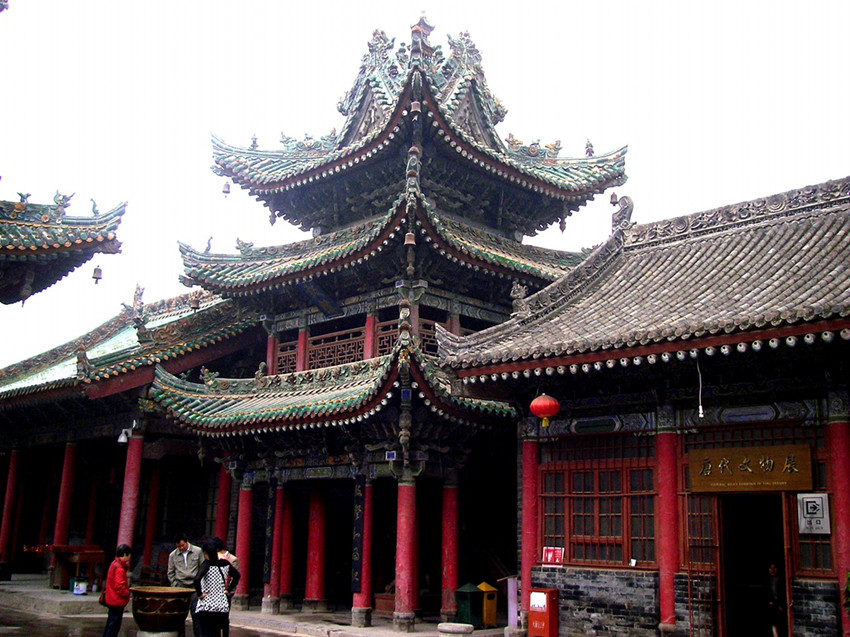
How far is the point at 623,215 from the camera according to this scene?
18.7 metres

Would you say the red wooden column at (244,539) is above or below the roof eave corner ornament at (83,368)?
below

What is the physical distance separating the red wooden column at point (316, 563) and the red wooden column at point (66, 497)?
7.92 m

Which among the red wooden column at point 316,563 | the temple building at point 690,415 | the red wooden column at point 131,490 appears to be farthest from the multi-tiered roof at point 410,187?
the red wooden column at point 316,563

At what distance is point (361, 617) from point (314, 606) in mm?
2199

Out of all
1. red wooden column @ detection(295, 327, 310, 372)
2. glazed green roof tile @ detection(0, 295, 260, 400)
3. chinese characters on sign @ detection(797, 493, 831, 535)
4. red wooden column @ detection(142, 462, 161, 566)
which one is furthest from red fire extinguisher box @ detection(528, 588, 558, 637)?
red wooden column @ detection(142, 462, 161, 566)

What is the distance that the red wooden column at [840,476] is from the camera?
483 inches

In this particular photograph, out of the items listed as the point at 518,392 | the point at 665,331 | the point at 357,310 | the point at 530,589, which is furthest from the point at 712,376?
the point at 357,310

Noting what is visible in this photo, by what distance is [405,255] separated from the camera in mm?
18922

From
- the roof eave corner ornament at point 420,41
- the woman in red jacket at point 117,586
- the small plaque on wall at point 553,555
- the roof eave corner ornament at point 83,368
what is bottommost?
the woman in red jacket at point 117,586

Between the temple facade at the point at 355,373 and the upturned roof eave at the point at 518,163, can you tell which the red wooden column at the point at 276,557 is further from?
the upturned roof eave at the point at 518,163

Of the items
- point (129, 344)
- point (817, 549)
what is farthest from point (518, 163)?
point (129, 344)

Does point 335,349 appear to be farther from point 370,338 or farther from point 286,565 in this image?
point 286,565

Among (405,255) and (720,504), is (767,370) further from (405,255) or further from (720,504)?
(405,255)

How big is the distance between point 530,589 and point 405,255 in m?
7.30
